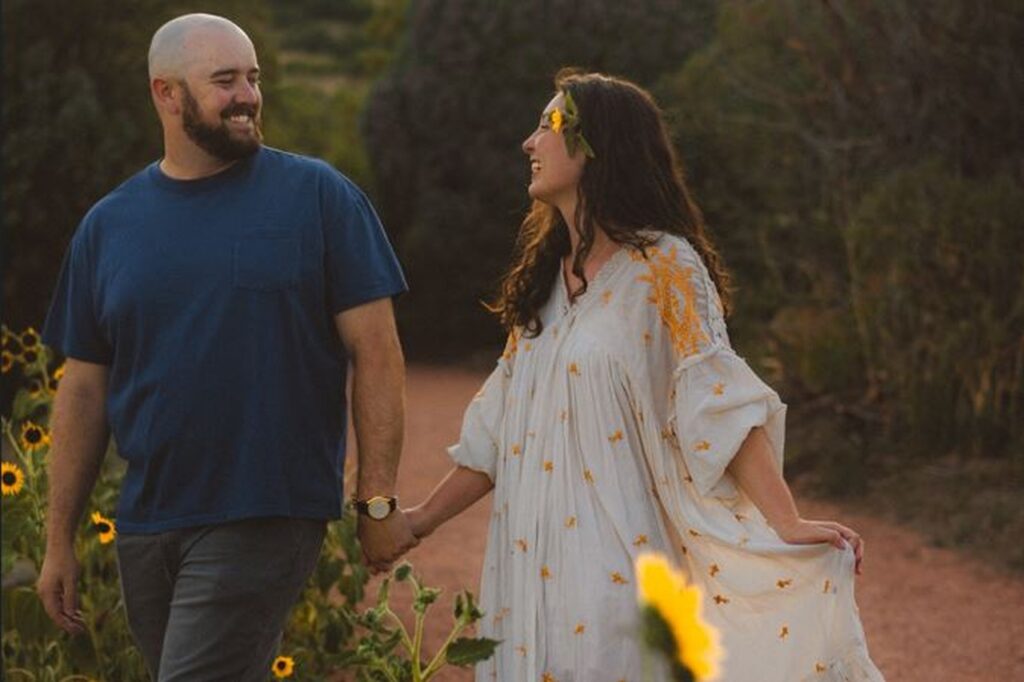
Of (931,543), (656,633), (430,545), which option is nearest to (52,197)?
(430,545)

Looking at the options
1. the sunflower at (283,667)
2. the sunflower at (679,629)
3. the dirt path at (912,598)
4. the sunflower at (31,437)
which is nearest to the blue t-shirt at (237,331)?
the sunflower at (283,667)

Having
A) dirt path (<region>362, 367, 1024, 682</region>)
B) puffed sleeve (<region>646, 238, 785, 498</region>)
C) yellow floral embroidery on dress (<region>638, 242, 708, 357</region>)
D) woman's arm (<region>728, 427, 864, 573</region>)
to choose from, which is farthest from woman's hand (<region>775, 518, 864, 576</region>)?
dirt path (<region>362, 367, 1024, 682</region>)

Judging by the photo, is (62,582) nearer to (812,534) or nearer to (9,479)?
(9,479)

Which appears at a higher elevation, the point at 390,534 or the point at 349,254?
the point at 349,254

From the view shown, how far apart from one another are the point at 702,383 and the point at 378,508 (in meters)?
0.66

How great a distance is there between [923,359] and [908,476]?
63 cm

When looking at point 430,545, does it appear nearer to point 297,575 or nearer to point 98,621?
point 98,621

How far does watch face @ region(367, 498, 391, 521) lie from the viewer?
11.0 ft

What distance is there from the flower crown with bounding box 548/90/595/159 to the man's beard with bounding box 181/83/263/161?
0.60 meters

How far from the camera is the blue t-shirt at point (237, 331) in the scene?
3109 mm

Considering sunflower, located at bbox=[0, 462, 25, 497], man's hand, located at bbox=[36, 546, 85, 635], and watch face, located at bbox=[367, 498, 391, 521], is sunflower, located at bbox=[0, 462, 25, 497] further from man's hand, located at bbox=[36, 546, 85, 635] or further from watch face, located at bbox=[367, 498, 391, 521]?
watch face, located at bbox=[367, 498, 391, 521]

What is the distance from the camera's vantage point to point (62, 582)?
343cm

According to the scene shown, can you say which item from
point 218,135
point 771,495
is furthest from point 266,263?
point 771,495

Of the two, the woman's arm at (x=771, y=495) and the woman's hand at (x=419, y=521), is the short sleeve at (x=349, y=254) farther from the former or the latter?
the woman's arm at (x=771, y=495)
